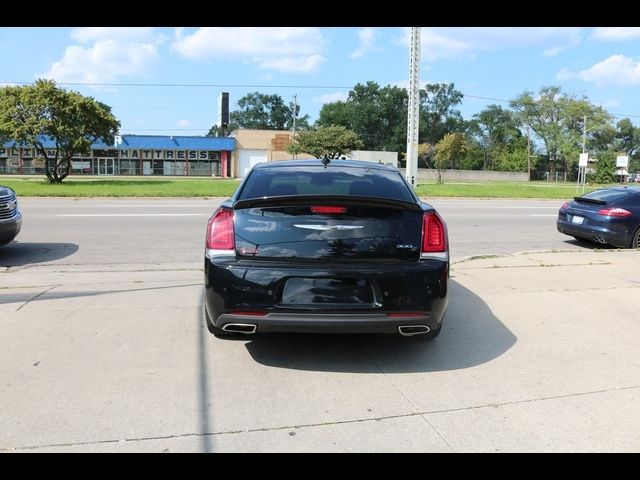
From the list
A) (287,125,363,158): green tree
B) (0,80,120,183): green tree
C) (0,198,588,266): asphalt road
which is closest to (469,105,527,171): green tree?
(287,125,363,158): green tree

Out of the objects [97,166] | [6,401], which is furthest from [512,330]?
[97,166]

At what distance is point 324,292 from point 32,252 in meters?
7.75

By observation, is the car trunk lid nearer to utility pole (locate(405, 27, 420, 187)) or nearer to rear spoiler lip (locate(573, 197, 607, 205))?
rear spoiler lip (locate(573, 197, 607, 205))

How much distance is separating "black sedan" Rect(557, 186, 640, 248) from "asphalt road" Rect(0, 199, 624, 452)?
3939 mm

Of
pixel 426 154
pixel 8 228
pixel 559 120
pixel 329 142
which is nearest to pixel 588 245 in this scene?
pixel 8 228

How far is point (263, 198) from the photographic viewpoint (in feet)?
13.7

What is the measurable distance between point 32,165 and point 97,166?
6505mm

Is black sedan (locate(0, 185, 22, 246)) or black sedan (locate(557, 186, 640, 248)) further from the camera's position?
black sedan (locate(557, 186, 640, 248))

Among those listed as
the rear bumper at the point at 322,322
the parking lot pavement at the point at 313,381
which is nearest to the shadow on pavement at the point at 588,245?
the parking lot pavement at the point at 313,381

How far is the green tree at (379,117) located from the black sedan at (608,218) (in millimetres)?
88817

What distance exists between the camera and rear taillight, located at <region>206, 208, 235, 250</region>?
414cm

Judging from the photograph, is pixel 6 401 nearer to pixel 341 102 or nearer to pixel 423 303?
pixel 423 303

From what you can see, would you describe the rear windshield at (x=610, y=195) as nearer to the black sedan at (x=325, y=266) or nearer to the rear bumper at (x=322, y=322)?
the black sedan at (x=325, y=266)

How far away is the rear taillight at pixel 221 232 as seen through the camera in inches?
163
